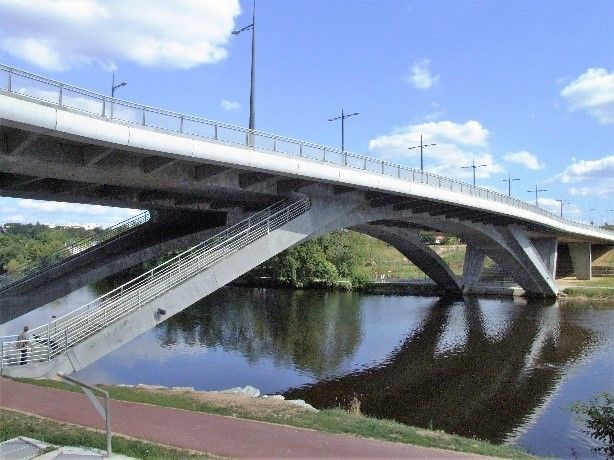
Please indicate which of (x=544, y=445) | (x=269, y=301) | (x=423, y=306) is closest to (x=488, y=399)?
(x=544, y=445)

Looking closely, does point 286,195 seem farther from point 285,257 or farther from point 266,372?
point 285,257

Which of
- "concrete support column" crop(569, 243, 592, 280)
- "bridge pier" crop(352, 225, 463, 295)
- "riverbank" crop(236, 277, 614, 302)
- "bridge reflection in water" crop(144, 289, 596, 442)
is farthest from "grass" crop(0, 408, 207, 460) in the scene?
"concrete support column" crop(569, 243, 592, 280)

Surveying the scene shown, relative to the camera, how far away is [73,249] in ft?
77.7

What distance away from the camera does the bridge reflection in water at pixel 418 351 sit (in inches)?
711

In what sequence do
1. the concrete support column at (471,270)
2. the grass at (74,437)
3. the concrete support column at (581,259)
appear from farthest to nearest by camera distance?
1. the concrete support column at (581,259)
2. the concrete support column at (471,270)
3. the grass at (74,437)

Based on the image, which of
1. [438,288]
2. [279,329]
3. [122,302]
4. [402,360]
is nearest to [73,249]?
[122,302]

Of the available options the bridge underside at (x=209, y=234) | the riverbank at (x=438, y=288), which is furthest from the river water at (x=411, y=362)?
the riverbank at (x=438, y=288)

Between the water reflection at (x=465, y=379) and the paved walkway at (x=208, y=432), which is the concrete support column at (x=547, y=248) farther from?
the paved walkway at (x=208, y=432)

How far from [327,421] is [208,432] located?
102 inches

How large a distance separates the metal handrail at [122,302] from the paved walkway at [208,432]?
1.61 m

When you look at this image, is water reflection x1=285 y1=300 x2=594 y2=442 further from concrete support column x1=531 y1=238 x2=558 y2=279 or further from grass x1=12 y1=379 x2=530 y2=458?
concrete support column x1=531 y1=238 x2=558 y2=279

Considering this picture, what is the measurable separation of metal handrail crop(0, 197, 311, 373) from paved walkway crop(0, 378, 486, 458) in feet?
5.28

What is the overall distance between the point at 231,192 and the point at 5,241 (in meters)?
86.0

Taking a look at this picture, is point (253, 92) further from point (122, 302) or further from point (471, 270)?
point (471, 270)
